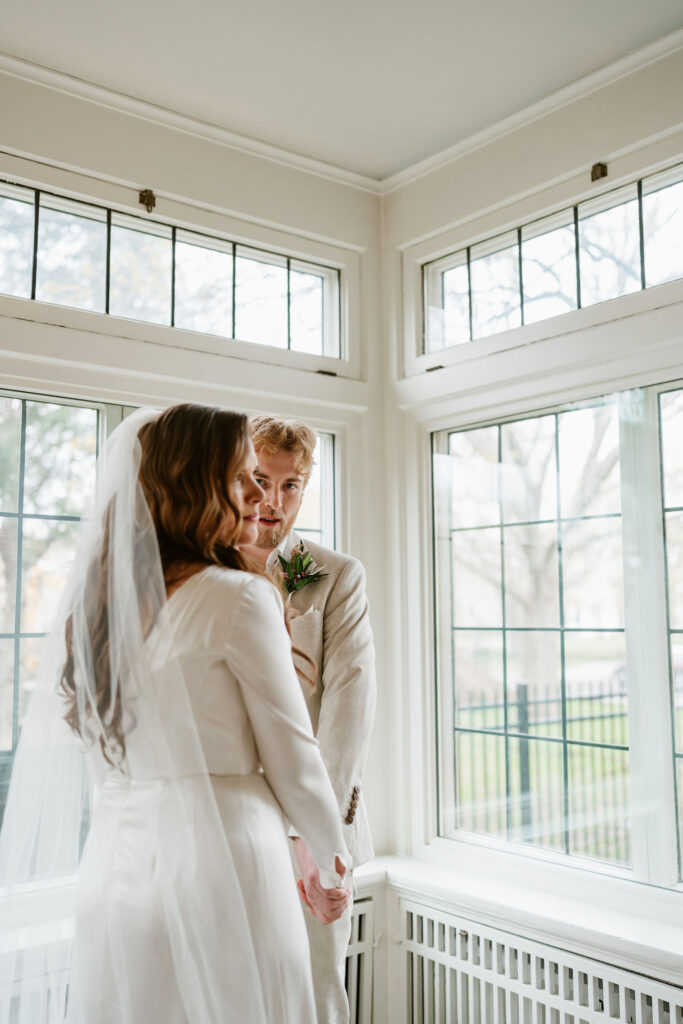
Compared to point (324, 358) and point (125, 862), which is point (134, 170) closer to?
point (324, 358)

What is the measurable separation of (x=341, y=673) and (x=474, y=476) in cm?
110

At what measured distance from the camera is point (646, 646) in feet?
8.25

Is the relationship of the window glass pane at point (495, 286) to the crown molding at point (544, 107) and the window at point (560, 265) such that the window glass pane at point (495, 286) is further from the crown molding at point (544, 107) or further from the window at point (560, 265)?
the crown molding at point (544, 107)

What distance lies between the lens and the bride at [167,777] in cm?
142

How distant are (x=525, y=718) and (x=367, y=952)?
0.89 metres

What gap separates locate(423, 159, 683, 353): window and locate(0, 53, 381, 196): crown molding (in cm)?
44

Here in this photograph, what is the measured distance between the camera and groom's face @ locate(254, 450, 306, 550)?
89.3 inches

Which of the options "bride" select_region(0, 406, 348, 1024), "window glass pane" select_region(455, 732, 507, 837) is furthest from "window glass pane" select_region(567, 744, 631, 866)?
"bride" select_region(0, 406, 348, 1024)

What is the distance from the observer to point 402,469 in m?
3.27

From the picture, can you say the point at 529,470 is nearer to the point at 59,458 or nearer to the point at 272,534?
the point at 272,534

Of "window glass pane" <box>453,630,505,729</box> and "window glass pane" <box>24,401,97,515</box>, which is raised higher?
"window glass pane" <box>24,401,97,515</box>

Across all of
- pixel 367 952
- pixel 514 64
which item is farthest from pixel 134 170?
pixel 367 952

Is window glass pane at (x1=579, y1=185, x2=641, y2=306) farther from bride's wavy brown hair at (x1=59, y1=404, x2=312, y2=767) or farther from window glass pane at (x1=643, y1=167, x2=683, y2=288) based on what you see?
bride's wavy brown hair at (x1=59, y1=404, x2=312, y2=767)

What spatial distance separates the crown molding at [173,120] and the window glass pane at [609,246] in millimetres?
908
